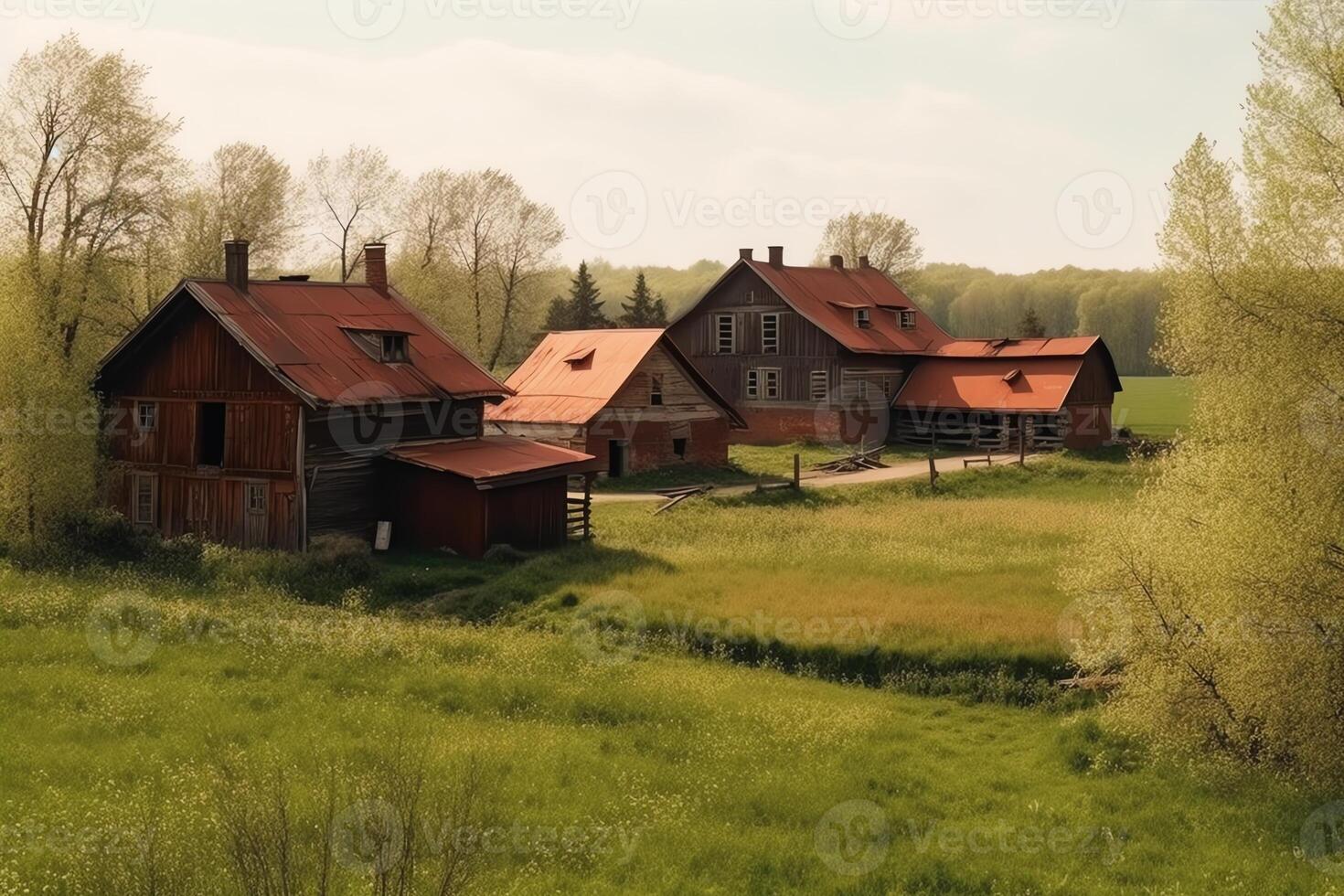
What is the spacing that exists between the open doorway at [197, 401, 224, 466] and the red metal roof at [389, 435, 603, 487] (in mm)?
5477

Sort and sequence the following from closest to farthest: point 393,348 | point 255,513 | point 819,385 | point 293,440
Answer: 1. point 293,440
2. point 255,513
3. point 393,348
4. point 819,385

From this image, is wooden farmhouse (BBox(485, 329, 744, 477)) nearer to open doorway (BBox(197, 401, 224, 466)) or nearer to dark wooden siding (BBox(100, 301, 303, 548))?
open doorway (BBox(197, 401, 224, 466))

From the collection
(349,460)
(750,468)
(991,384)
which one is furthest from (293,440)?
(991,384)

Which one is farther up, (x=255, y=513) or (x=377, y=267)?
(x=377, y=267)

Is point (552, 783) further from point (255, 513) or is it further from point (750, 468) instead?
point (750, 468)

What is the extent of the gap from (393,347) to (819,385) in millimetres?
26509

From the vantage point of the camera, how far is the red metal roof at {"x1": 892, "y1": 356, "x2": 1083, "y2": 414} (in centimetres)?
5138

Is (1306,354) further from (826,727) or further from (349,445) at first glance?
(349,445)

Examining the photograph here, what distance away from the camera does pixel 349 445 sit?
31516mm

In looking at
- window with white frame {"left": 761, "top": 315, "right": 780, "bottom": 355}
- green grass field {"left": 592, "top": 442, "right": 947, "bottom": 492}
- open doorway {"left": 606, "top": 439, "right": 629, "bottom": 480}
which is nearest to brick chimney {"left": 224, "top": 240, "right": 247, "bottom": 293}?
green grass field {"left": 592, "top": 442, "right": 947, "bottom": 492}

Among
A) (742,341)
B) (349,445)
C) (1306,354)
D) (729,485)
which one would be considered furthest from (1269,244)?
(742,341)

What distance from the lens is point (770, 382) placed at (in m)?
57.1

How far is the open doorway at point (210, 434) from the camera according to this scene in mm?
32031

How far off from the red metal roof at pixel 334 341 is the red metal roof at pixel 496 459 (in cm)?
154
